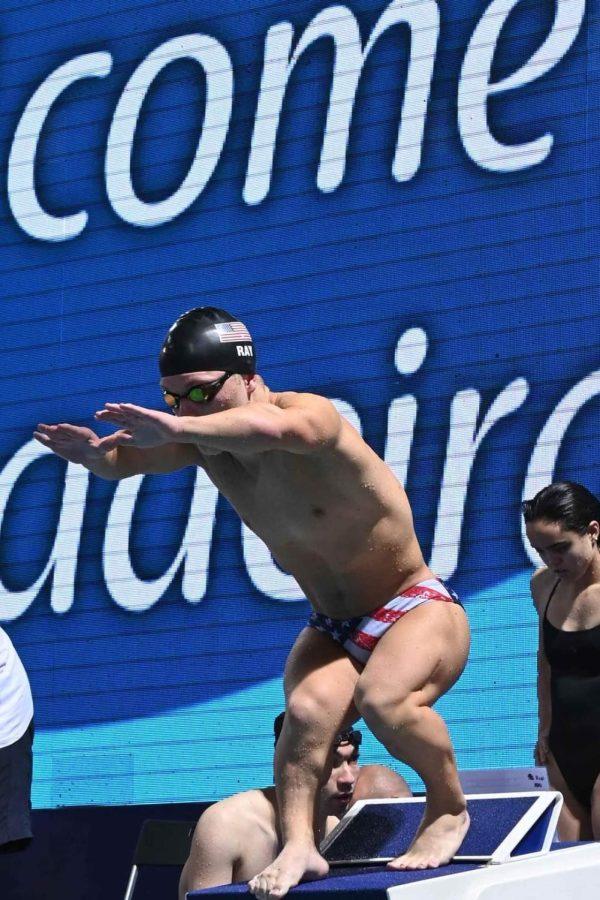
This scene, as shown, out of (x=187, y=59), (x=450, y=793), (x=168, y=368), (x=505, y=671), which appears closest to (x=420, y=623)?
(x=450, y=793)

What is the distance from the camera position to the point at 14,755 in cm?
549

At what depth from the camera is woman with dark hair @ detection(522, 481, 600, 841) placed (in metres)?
5.32

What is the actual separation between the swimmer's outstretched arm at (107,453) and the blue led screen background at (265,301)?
2.63 m

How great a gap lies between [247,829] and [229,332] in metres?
1.85

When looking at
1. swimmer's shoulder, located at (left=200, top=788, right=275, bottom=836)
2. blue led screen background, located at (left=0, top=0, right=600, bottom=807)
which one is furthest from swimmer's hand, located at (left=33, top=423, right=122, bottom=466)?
blue led screen background, located at (left=0, top=0, right=600, bottom=807)

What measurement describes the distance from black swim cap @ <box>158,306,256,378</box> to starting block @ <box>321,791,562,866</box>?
146cm

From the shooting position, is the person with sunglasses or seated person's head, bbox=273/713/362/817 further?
seated person's head, bbox=273/713/362/817

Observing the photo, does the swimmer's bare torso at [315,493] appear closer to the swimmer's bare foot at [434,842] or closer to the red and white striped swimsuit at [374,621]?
the red and white striped swimsuit at [374,621]

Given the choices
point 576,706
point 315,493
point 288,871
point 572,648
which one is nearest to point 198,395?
point 315,493

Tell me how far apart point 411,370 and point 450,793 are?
316cm

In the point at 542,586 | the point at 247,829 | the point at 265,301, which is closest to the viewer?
the point at 247,829

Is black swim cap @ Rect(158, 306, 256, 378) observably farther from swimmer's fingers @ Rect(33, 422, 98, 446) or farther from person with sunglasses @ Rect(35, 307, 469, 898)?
swimmer's fingers @ Rect(33, 422, 98, 446)

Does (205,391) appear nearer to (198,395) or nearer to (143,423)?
(198,395)

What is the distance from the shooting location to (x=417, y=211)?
728 centimetres
